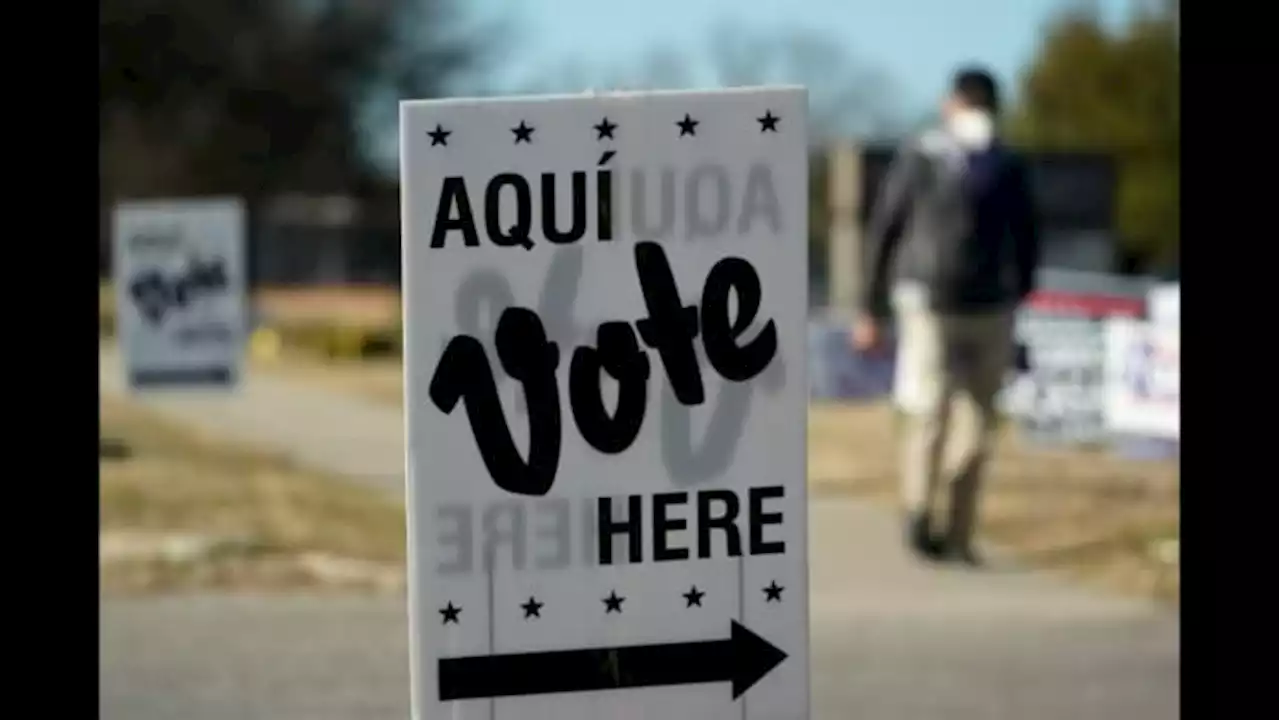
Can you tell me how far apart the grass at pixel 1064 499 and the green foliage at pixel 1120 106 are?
35386mm

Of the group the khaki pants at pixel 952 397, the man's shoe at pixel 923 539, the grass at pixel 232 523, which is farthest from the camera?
the man's shoe at pixel 923 539

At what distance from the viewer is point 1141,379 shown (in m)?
13.3

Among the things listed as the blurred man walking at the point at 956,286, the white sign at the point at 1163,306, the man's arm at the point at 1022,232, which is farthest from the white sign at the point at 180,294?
the man's arm at the point at 1022,232

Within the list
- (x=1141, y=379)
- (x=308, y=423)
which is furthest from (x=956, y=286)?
(x=308, y=423)

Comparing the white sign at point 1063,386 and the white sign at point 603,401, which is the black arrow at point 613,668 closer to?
the white sign at point 603,401

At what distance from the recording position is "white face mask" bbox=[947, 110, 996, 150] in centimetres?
941

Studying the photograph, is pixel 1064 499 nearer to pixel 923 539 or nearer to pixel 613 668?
pixel 923 539

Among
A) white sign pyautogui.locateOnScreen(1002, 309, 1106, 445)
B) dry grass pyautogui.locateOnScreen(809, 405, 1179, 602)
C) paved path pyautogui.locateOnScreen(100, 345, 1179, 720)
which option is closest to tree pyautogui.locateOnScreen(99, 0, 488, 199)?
white sign pyautogui.locateOnScreen(1002, 309, 1106, 445)

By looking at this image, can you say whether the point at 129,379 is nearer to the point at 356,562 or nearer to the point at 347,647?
the point at 356,562

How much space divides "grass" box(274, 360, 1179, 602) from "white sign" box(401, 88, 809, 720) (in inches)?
197

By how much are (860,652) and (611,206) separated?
3987 mm

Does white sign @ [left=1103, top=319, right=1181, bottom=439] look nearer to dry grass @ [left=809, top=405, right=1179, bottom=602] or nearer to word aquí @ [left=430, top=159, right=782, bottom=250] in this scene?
dry grass @ [left=809, top=405, right=1179, bottom=602]

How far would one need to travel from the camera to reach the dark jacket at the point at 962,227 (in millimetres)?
9219

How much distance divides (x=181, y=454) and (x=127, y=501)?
3.08 metres
